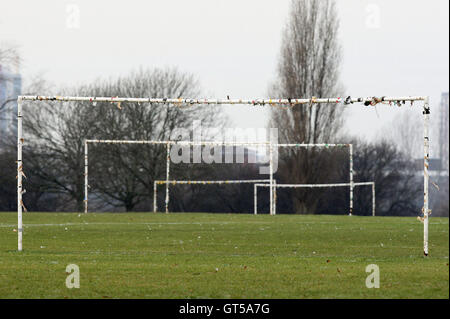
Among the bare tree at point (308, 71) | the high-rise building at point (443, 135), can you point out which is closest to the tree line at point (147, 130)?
the bare tree at point (308, 71)

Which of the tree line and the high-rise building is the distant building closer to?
the tree line

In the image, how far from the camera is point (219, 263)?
554 inches

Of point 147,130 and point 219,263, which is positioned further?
point 147,130

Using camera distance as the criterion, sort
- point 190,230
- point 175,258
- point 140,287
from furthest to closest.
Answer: point 190,230 → point 175,258 → point 140,287

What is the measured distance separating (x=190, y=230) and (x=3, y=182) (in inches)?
1412

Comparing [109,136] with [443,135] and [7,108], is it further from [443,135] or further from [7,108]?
[443,135]

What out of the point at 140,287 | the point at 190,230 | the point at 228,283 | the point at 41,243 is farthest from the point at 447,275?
the point at 190,230

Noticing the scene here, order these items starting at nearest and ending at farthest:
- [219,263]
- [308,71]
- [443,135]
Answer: [219,263] → [308,71] → [443,135]

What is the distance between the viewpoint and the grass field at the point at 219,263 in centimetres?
1052

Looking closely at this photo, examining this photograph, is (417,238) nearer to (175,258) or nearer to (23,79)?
(175,258)

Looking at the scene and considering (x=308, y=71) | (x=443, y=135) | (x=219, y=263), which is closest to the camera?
(x=219, y=263)

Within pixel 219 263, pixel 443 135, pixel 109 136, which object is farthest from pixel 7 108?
pixel 443 135

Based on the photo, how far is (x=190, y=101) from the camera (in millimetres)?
17391

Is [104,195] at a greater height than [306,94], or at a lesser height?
lesser
